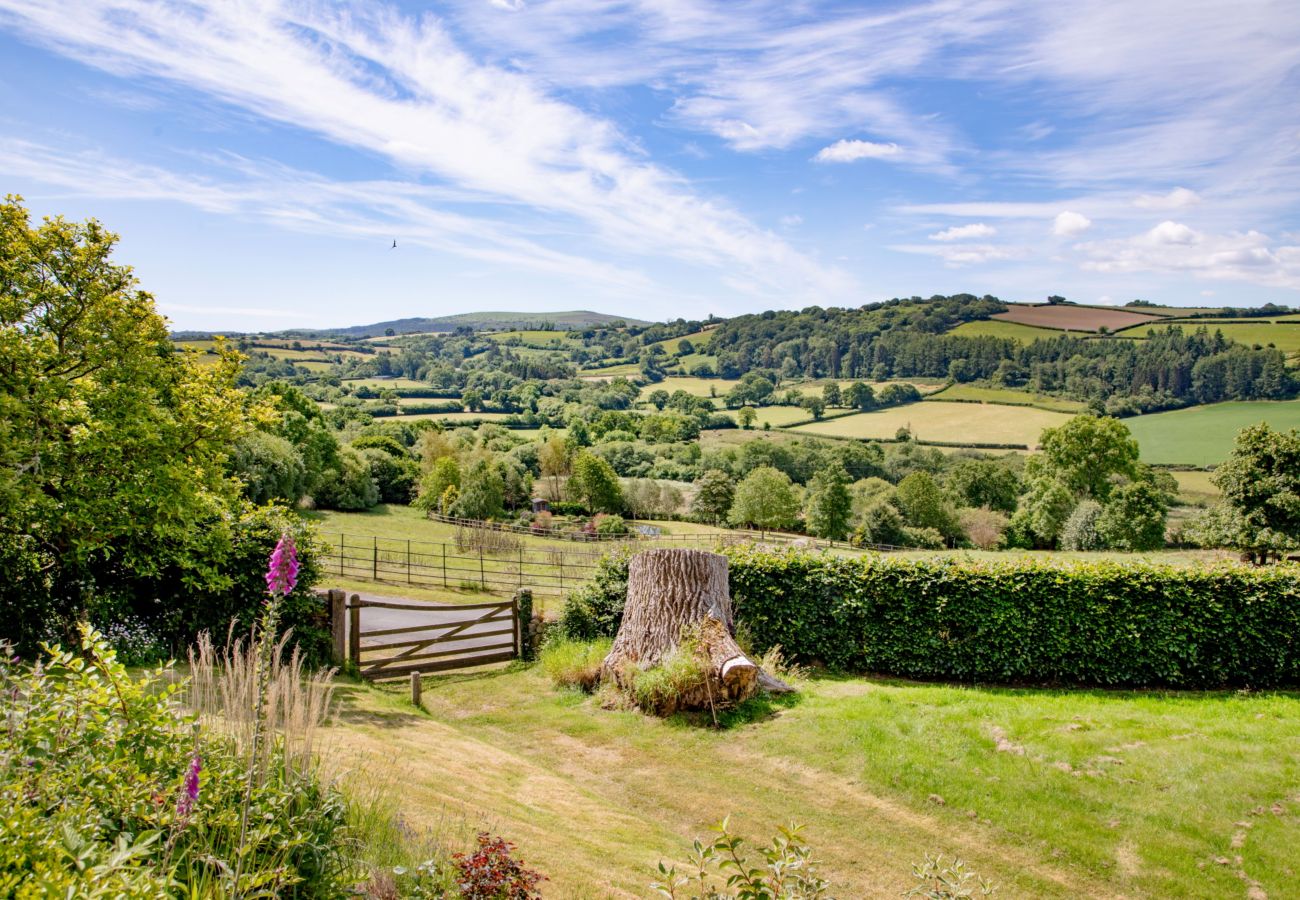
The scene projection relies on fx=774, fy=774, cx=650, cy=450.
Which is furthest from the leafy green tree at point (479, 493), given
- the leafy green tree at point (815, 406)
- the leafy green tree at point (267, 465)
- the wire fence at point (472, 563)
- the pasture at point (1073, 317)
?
the pasture at point (1073, 317)

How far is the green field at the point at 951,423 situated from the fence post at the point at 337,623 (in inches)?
3394

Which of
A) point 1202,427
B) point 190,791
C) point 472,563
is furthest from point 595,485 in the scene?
point 1202,427

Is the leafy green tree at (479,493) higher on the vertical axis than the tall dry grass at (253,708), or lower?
lower

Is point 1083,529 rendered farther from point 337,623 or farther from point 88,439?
point 88,439

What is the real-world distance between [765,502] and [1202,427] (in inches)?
1949

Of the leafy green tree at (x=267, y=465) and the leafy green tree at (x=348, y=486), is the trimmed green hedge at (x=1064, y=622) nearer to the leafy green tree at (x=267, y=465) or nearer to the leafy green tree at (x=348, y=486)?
the leafy green tree at (x=267, y=465)

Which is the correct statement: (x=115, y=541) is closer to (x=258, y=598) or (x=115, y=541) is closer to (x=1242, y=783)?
(x=258, y=598)

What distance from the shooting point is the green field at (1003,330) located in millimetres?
116000

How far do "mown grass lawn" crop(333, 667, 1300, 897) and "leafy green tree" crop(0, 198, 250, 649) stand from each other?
156 inches

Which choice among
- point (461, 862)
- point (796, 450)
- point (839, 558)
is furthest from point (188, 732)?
point (796, 450)

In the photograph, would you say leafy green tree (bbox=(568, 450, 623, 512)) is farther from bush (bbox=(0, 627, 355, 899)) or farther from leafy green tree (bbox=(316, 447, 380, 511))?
bush (bbox=(0, 627, 355, 899))

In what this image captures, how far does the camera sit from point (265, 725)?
440 centimetres

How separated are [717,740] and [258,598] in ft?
25.8

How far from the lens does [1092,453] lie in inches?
2188
